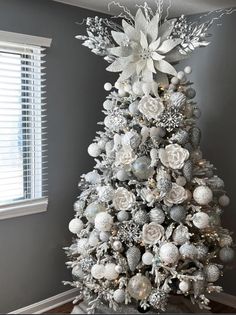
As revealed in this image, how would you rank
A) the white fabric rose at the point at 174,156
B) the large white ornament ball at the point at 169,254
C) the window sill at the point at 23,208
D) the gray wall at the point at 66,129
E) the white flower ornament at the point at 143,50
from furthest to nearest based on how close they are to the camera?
the gray wall at the point at 66,129 → the window sill at the point at 23,208 → the white flower ornament at the point at 143,50 → the white fabric rose at the point at 174,156 → the large white ornament ball at the point at 169,254

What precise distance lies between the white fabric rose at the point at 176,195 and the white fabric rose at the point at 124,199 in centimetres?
21

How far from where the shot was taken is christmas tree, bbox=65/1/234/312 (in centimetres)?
265

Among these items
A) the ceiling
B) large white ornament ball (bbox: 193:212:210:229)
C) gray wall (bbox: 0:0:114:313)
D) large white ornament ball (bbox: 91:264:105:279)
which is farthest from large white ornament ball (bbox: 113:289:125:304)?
the ceiling

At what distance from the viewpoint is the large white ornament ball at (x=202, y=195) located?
2668 millimetres

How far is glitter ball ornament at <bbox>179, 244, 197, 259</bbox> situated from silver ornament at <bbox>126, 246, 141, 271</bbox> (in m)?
0.25

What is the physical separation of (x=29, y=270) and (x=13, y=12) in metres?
1.86

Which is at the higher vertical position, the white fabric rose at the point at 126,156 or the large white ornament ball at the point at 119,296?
the white fabric rose at the point at 126,156

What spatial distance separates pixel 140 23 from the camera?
2854 mm

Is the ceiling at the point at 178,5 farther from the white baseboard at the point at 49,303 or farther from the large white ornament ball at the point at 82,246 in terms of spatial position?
the white baseboard at the point at 49,303

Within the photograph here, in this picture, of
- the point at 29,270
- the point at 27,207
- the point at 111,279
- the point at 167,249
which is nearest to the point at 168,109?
the point at 167,249

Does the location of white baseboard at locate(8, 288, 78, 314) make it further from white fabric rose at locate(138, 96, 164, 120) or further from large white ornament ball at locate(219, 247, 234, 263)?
white fabric rose at locate(138, 96, 164, 120)

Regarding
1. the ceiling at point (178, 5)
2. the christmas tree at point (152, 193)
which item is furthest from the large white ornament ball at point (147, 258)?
the ceiling at point (178, 5)

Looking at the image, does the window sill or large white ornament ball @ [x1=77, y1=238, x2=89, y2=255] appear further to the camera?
the window sill

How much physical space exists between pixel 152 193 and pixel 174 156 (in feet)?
0.83
